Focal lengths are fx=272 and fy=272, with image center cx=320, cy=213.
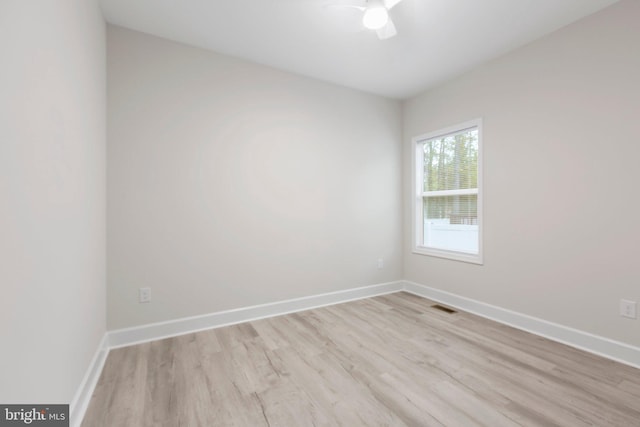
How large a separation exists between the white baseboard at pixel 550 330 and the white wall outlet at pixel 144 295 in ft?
10.2

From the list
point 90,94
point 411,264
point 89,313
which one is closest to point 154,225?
point 89,313

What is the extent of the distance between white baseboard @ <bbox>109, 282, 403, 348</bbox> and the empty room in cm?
2

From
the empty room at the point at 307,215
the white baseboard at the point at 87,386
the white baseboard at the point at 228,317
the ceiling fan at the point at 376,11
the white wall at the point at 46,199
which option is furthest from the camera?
the white baseboard at the point at 228,317

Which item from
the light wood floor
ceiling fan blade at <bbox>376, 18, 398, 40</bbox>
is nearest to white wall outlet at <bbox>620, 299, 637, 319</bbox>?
the light wood floor

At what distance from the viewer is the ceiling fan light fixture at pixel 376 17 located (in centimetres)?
184

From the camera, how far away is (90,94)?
5.83 ft

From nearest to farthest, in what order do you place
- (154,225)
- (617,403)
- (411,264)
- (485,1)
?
1. (617,403)
2. (485,1)
3. (154,225)
4. (411,264)

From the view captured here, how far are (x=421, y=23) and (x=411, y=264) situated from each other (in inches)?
109

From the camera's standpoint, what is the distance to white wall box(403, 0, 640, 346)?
6.56 ft

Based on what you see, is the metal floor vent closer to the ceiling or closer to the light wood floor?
the light wood floor

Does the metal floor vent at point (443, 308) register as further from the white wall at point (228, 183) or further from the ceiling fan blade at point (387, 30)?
the ceiling fan blade at point (387, 30)

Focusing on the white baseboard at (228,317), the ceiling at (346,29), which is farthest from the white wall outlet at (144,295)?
the ceiling at (346,29)

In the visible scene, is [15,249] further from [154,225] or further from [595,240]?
[595,240]

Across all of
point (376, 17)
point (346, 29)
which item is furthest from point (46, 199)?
point (346, 29)
